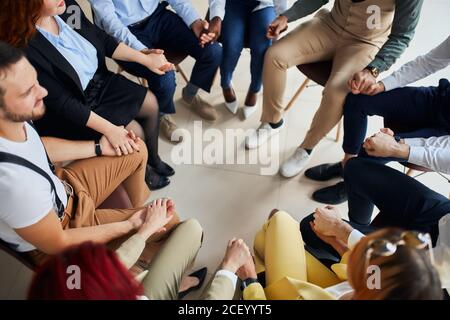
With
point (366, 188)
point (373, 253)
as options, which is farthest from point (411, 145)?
point (373, 253)

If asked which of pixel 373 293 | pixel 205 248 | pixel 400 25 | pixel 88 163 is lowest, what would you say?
pixel 205 248

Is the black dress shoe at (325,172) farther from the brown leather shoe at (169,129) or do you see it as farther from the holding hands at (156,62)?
the holding hands at (156,62)

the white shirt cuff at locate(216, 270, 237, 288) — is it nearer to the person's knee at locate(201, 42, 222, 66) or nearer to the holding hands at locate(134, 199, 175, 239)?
the holding hands at locate(134, 199, 175, 239)

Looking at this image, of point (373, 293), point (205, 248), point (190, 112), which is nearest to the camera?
point (373, 293)

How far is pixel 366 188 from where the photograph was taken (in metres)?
1.46

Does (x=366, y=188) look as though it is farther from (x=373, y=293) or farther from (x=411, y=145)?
(x=373, y=293)

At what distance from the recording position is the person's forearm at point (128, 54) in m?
1.76

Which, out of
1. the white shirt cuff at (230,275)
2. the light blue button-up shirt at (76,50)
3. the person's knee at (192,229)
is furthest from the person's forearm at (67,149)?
the white shirt cuff at (230,275)

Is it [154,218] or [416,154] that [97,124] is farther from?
[416,154]

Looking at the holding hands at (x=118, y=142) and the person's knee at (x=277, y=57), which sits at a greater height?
the person's knee at (x=277, y=57)

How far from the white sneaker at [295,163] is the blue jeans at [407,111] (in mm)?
292

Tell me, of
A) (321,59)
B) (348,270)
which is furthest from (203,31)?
(348,270)

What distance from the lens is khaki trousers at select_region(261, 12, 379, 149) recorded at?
1734mm

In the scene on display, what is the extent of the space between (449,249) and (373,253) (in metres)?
0.46
